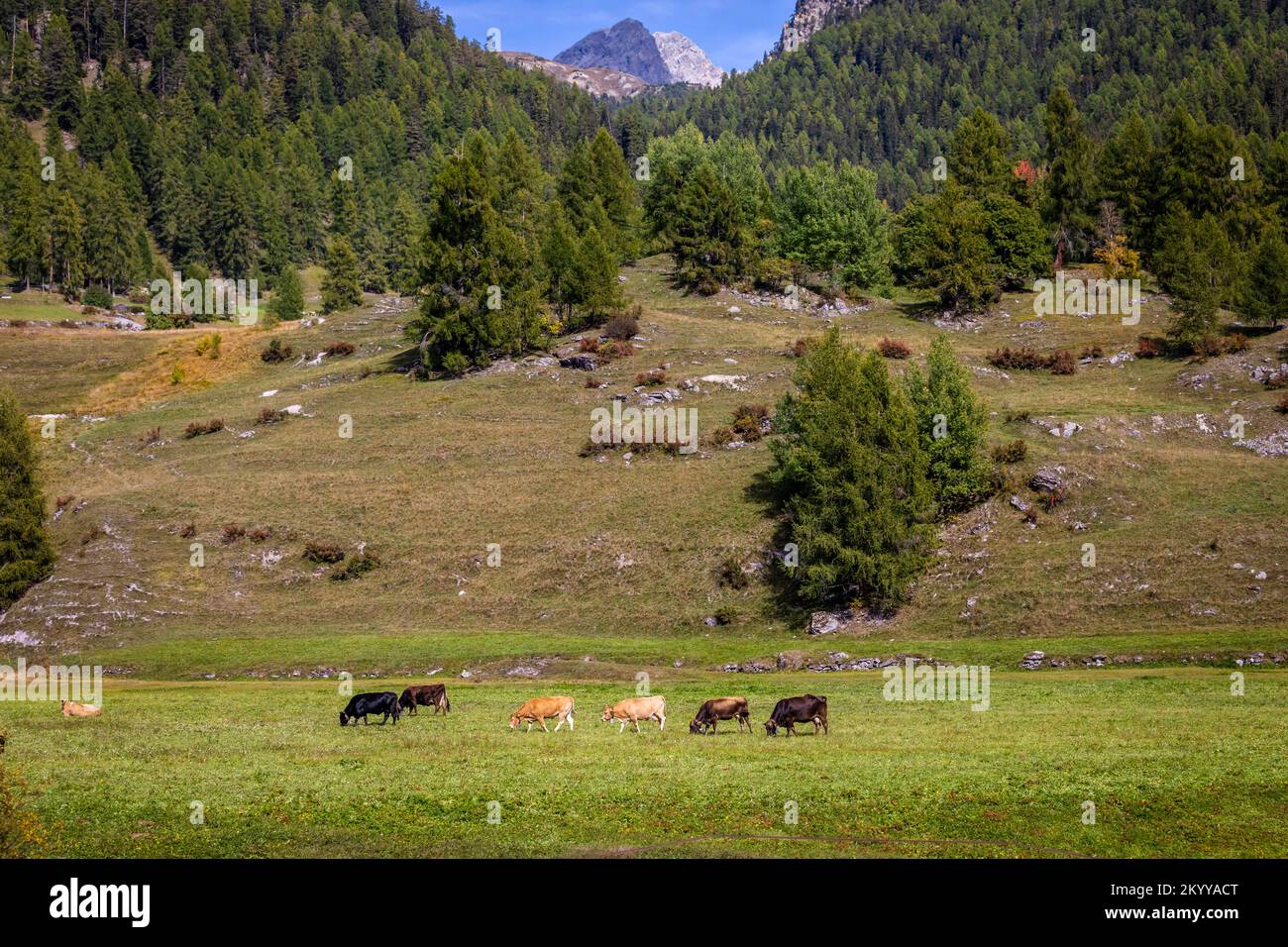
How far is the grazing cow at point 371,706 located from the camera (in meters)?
30.7

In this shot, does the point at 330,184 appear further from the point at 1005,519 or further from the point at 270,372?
the point at 1005,519

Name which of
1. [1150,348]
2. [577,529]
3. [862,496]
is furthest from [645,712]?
[1150,348]

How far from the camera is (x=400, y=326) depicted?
118625 mm

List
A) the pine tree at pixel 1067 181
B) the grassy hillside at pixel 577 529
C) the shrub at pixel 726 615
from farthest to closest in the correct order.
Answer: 1. the pine tree at pixel 1067 181
2. the shrub at pixel 726 615
3. the grassy hillside at pixel 577 529

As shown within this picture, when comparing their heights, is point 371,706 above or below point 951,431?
below

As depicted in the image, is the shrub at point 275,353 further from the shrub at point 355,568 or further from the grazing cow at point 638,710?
the grazing cow at point 638,710

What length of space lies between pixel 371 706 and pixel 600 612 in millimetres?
24968

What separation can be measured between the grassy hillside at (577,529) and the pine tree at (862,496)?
9.61 feet

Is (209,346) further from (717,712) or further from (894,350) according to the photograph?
(717,712)

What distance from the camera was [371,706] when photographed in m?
30.9

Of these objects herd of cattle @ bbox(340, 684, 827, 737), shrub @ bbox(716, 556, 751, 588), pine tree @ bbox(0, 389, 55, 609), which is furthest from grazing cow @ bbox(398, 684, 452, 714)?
pine tree @ bbox(0, 389, 55, 609)

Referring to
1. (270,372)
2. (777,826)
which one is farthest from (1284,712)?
(270,372)

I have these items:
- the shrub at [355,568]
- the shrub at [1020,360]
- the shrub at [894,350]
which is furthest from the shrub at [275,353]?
the shrub at [1020,360]

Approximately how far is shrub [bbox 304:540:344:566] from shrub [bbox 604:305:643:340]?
138ft
